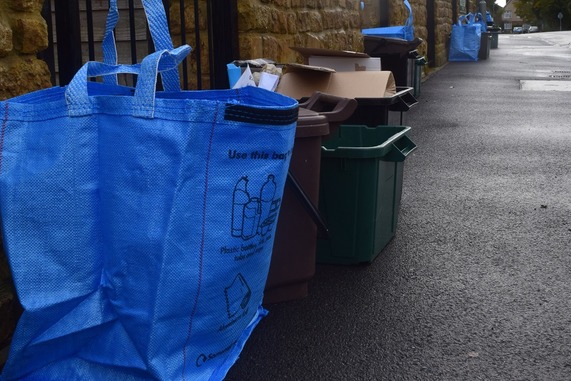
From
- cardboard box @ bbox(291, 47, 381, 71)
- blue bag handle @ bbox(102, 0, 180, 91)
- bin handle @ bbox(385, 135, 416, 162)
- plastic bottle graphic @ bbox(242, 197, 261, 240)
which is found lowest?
bin handle @ bbox(385, 135, 416, 162)

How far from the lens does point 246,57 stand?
195 inches

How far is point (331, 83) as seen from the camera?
13.6 feet

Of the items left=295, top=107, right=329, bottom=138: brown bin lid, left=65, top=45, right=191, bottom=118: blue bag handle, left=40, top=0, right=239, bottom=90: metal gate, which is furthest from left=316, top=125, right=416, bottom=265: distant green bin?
left=65, top=45, right=191, bottom=118: blue bag handle

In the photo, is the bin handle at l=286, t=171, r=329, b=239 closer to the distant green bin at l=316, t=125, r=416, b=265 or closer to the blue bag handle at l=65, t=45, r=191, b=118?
the distant green bin at l=316, t=125, r=416, b=265

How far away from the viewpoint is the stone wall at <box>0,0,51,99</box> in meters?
2.64

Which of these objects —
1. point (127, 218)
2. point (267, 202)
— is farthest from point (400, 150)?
point (127, 218)

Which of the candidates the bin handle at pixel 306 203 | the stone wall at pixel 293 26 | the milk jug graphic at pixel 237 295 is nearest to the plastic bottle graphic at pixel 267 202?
the milk jug graphic at pixel 237 295

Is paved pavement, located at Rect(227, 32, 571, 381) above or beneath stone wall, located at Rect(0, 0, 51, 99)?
beneath

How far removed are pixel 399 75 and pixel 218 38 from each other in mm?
4879

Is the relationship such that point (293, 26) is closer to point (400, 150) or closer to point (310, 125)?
point (400, 150)

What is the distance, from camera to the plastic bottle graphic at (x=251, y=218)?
219 centimetres

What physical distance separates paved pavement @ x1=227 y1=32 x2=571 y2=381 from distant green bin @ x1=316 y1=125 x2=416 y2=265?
0.38ft

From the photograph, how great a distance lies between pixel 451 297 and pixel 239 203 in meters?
1.68

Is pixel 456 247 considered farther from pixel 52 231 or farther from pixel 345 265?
pixel 52 231
